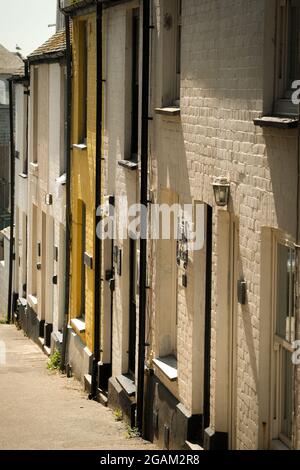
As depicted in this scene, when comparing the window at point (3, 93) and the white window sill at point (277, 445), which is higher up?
the window at point (3, 93)

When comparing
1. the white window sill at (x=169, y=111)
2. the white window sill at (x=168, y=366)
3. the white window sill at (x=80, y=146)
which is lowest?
the white window sill at (x=168, y=366)

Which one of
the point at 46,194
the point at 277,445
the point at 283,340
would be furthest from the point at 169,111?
the point at 46,194

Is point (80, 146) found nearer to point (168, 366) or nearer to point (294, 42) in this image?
point (168, 366)

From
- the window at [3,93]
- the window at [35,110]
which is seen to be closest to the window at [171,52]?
the window at [35,110]

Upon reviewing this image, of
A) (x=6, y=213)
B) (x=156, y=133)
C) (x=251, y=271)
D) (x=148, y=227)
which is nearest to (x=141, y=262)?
(x=148, y=227)

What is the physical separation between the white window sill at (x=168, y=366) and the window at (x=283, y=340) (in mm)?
2881

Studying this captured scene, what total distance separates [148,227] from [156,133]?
112 centimetres

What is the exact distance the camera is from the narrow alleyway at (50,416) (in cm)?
1263

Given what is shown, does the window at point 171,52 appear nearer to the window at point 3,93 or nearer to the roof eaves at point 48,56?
the roof eaves at point 48,56

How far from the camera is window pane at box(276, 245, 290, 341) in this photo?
28.7ft

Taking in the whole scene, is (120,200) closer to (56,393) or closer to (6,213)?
(56,393)

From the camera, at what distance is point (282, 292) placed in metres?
8.86

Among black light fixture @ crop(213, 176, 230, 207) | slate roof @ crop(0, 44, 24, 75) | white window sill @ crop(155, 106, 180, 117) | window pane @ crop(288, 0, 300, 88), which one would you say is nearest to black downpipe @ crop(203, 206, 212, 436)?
black light fixture @ crop(213, 176, 230, 207)

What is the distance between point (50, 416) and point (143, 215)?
3282 millimetres
